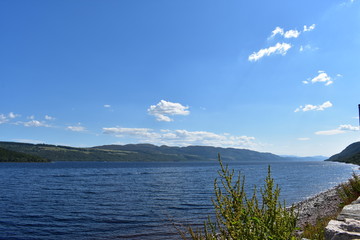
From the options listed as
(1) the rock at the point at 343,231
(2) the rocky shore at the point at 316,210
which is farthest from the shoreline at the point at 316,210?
(1) the rock at the point at 343,231

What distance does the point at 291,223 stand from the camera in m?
4.79

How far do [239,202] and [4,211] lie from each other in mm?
38064

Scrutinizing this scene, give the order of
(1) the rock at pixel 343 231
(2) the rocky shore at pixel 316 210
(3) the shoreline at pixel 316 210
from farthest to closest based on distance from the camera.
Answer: (2) the rocky shore at pixel 316 210 < (3) the shoreline at pixel 316 210 < (1) the rock at pixel 343 231

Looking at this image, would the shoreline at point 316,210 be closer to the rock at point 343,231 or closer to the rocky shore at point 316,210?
the rocky shore at point 316,210

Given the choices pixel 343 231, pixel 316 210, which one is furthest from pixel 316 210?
pixel 343 231

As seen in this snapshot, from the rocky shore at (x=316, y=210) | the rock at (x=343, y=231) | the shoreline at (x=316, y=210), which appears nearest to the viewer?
the rock at (x=343, y=231)

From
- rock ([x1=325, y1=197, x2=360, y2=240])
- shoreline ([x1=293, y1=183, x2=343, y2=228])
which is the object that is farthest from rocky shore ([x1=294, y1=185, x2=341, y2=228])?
rock ([x1=325, y1=197, x2=360, y2=240])

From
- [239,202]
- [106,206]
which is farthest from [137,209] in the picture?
[239,202]

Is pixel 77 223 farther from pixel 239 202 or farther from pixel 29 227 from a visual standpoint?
pixel 239 202

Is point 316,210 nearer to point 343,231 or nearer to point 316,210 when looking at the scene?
point 316,210

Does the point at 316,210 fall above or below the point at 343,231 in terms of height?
below

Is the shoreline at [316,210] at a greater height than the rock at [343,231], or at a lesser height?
lesser

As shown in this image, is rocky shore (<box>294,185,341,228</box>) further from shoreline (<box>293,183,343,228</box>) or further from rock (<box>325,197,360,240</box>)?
rock (<box>325,197,360,240</box>)

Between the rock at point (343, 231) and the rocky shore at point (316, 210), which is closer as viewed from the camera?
the rock at point (343, 231)
